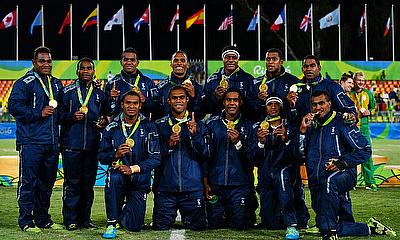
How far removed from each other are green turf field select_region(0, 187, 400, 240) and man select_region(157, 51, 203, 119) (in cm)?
158

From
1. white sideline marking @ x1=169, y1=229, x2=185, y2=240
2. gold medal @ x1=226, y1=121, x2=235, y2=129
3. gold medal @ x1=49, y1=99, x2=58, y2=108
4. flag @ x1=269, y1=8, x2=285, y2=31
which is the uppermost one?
flag @ x1=269, y1=8, x2=285, y2=31

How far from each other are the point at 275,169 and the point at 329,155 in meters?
0.98

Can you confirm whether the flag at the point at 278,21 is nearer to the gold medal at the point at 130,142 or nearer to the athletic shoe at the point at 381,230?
the gold medal at the point at 130,142

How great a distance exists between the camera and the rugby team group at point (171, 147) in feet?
31.3

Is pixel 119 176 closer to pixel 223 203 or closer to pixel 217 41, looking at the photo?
pixel 223 203

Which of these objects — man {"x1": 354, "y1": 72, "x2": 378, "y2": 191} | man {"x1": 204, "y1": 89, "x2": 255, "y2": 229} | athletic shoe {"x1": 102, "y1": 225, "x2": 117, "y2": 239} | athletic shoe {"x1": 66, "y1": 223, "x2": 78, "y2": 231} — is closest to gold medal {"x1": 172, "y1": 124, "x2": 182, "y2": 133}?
man {"x1": 204, "y1": 89, "x2": 255, "y2": 229}

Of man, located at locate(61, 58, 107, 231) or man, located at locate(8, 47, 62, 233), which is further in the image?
man, located at locate(61, 58, 107, 231)

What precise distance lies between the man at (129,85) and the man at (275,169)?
4.82ft

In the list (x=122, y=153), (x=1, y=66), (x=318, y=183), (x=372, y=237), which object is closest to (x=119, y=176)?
(x=122, y=153)

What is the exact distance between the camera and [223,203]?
1001 centimetres

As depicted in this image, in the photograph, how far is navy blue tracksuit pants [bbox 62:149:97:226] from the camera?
988 centimetres

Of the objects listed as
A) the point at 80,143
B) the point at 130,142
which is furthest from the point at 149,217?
the point at 130,142

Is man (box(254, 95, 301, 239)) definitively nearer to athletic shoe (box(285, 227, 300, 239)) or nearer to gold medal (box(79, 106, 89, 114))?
athletic shoe (box(285, 227, 300, 239))

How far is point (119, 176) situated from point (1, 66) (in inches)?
1293
